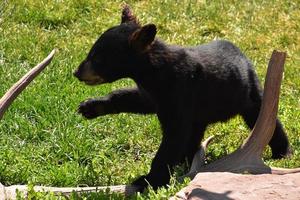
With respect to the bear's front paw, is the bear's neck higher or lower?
higher

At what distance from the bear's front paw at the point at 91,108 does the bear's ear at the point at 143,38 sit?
83 centimetres

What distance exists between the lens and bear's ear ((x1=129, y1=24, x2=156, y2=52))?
18.2 ft

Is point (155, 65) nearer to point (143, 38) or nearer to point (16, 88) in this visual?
point (143, 38)

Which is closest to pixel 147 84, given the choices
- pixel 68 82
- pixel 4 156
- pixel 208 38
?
pixel 4 156

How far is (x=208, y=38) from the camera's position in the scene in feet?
30.6

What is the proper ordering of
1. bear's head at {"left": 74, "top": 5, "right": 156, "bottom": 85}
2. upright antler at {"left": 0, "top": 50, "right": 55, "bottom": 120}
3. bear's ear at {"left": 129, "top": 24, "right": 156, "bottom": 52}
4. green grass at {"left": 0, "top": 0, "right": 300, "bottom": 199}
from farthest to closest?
green grass at {"left": 0, "top": 0, "right": 300, "bottom": 199} < bear's head at {"left": 74, "top": 5, "right": 156, "bottom": 85} < bear's ear at {"left": 129, "top": 24, "right": 156, "bottom": 52} < upright antler at {"left": 0, "top": 50, "right": 55, "bottom": 120}

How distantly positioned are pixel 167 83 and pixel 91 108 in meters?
0.93

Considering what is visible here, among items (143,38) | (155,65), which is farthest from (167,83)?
(143,38)

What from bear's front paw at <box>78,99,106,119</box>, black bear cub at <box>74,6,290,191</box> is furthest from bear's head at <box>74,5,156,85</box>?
bear's front paw at <box>78,99,106,119</box>

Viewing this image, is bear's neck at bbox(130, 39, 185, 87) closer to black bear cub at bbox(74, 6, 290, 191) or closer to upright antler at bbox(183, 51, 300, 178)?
black bear cub at bbox(74, 6, 290, 191)

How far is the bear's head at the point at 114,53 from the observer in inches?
225

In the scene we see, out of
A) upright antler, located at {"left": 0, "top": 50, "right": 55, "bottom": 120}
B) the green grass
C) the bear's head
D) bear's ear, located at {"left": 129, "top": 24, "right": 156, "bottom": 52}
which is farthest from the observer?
the green grass

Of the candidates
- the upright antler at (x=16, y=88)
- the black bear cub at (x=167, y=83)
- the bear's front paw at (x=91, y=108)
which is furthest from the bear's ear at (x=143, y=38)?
the upright antler at (x=16, y=88)

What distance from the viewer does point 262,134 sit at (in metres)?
5.21
